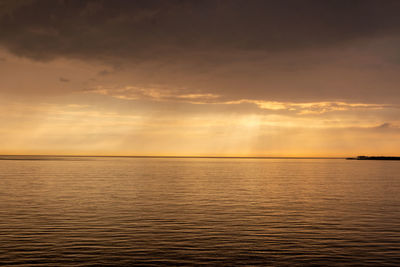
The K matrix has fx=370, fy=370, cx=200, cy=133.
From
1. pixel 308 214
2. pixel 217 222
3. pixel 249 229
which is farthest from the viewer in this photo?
pixel 308 214

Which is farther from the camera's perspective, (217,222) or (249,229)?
(217,222)

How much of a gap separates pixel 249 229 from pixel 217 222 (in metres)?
4.44

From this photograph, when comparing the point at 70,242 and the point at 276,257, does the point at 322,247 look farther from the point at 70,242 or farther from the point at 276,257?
the point at 70,242

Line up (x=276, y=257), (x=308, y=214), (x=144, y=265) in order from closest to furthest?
1. (x=144, y=265)
2. (x=276, y=257)
3. (x=308, y=214)

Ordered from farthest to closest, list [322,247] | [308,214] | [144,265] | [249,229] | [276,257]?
1. [308,214]
2. [249,229]
3. [322,247]
4. [276,257]
5. [144,265]

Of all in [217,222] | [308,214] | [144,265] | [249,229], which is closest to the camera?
[144,265]

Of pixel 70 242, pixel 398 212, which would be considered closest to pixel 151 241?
pixel 70 242

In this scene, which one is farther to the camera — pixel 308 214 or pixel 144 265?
pixel 308 214

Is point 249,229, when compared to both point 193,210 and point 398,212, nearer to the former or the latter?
point 193,210

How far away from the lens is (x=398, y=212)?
46.8 meters

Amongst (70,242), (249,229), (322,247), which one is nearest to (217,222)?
(249,229)

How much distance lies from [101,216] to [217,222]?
13011mm

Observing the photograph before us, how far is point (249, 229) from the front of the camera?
35.5m

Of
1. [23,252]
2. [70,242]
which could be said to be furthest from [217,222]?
[23,252]
